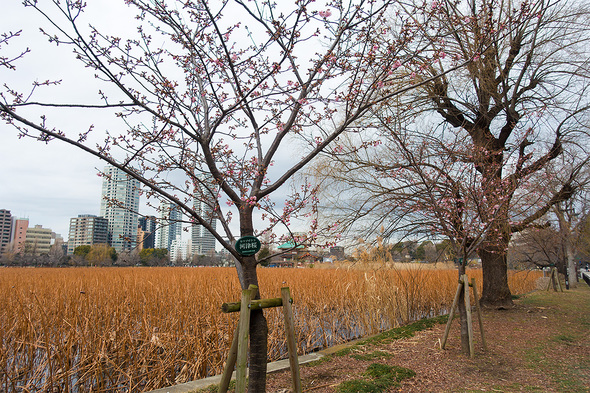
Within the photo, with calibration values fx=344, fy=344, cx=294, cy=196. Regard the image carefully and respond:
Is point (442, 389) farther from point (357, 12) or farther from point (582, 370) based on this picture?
point (357, 12)

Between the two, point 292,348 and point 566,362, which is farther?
point 566,362

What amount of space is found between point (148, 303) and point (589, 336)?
7.08 meters

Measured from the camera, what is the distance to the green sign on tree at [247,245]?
2453 millimetres

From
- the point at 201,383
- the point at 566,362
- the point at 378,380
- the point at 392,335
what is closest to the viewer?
the point at 378,380

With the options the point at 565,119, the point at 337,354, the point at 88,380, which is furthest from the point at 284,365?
the point at 565,119

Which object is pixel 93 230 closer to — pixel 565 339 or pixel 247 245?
pixel 247 245

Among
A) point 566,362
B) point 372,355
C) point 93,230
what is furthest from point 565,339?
point 93,230

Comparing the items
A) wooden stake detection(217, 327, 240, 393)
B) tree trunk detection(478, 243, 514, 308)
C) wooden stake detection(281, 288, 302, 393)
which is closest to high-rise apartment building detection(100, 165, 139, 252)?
wooden stake detection(217, 327, 240, 393)

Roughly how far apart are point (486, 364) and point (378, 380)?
5.26ft

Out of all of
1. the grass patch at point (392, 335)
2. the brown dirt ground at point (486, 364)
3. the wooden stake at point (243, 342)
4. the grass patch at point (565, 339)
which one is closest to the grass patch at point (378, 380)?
the brown dirt ground at point (486, 364)

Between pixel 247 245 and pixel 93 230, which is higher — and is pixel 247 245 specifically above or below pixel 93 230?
below

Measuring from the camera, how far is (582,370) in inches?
155

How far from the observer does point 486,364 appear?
4023mm

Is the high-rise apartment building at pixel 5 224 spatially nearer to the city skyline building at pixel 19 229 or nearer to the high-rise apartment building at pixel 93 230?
the city skyline building at pixel 19 229
